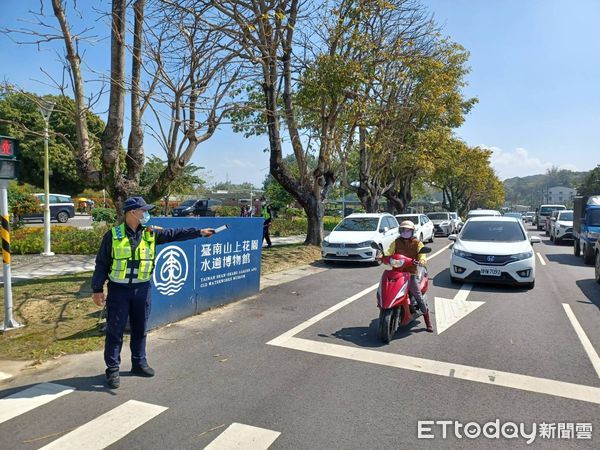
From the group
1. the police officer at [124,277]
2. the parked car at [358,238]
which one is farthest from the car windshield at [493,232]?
the police officer at [124,277]

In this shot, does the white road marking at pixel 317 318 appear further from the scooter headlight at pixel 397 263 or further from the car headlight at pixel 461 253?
the car headlight at pixel 461 253

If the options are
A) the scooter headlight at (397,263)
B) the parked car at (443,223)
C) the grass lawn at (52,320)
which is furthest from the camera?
the parked car at (443,223)

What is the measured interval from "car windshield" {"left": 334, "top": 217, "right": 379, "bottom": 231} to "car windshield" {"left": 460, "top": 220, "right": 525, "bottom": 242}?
11.9 feet

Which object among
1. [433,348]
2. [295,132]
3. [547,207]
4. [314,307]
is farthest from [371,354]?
[547,207]

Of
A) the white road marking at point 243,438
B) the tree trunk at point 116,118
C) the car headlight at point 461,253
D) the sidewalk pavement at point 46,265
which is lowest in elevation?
the white road marking at point 243,438

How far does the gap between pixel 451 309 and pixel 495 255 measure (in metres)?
2.23

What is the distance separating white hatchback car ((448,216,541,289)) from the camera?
8719mm

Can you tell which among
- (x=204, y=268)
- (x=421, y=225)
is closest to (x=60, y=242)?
(x=204, y=268)

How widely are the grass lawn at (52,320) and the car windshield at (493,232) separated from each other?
27.0 ft

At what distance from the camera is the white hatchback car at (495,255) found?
8719 millimetres

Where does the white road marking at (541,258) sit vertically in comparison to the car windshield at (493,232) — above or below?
below

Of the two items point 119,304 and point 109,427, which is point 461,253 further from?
point 109,427

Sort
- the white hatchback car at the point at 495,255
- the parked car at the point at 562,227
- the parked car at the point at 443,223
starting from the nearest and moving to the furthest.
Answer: the white hatchback car at the point at 495,255 < the parked car at the point at 562,227 < the parked car at the point at 443,223

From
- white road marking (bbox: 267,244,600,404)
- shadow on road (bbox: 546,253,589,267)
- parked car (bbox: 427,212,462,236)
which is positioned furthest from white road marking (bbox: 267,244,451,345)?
parked car (bbox: 427,212,462,236)
